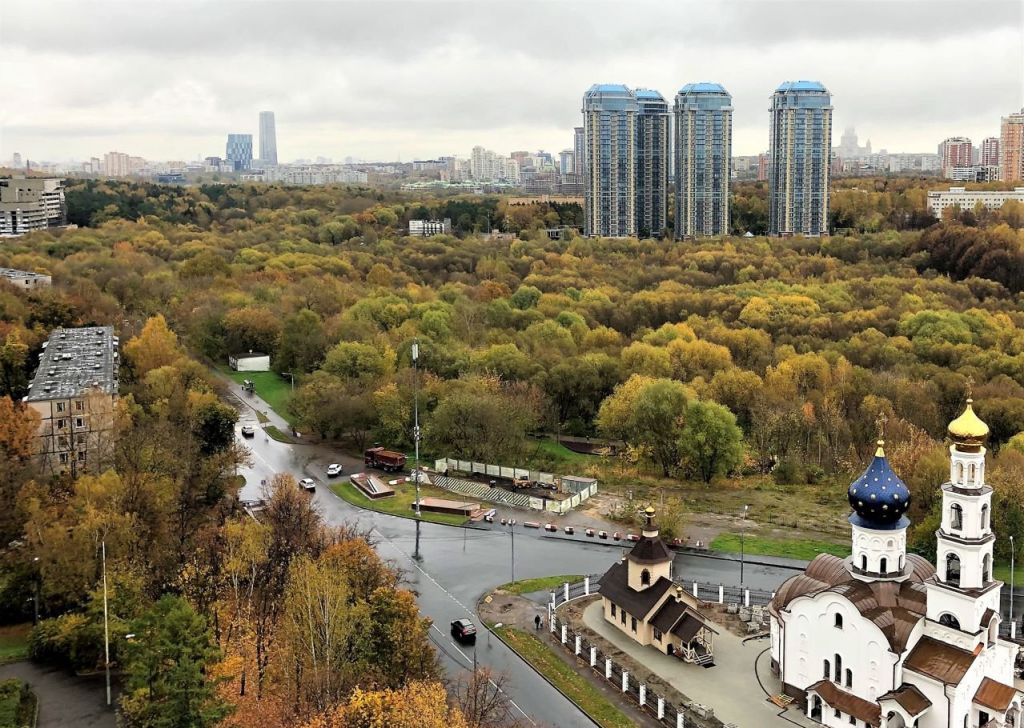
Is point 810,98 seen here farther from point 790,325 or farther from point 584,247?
point 790,325

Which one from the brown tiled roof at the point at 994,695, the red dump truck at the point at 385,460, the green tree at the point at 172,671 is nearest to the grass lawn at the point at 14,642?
the green tree at the point at 172,671

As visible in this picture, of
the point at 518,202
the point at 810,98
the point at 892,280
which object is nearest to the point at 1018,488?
the point at 892,280

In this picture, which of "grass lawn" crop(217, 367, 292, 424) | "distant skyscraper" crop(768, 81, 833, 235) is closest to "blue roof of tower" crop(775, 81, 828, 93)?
"distant skyscraper" crop(768, 81, 833, 235)

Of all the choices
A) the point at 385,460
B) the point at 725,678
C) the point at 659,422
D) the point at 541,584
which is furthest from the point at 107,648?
the point at 659,422

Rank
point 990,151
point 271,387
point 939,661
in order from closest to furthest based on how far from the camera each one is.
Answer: point 939,661 < point 271,387 < point 990,151

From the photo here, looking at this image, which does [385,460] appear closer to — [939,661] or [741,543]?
[741,543]

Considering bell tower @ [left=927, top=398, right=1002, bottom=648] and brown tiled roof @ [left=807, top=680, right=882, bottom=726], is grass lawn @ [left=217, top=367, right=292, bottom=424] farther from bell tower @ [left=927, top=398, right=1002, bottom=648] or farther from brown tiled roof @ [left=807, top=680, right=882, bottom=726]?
bell tower @ [left=927, top=398, right=1002, bottom=648]

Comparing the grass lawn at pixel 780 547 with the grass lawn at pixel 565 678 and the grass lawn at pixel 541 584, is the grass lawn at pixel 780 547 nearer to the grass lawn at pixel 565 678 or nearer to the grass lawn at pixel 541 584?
the grass lawn at pixel 541 584

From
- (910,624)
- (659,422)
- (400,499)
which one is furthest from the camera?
(659,422)
